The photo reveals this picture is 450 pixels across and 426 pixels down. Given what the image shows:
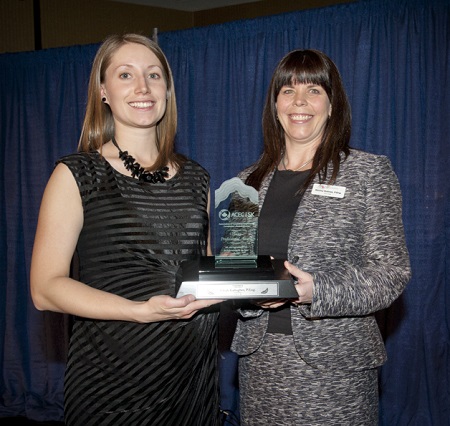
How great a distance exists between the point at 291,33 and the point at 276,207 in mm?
1696

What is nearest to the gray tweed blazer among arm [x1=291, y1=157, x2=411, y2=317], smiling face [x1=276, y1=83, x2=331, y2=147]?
arm [x1=291, y1=157, x2=411, y2=317]

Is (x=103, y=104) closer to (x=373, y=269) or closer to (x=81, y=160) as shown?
(x=81, y=160)

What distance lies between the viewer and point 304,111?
6.50 feet

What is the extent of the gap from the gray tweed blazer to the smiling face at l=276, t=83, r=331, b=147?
0.23 meters

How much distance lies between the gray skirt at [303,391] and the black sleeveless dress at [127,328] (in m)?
0.28

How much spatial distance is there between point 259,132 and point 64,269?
206 centimetres

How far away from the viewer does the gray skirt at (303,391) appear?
1.81 m

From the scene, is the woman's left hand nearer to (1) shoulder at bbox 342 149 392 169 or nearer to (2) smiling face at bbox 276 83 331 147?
(1) shoulder at bbox 342 149 392 169

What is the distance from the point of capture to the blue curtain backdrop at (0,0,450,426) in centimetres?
Result: 306

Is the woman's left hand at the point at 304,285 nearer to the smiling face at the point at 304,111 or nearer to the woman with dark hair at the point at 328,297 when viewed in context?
the woman with dark hair at the point at 328,297

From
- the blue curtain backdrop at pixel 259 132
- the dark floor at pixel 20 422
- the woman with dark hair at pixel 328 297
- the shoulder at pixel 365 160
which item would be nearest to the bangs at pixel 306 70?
the woman with dark hair at pixel 328 297

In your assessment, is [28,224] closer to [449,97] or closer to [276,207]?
[276,207]

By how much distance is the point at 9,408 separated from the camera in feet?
13.4

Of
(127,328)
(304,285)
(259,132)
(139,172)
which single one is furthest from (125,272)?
(259,132)
